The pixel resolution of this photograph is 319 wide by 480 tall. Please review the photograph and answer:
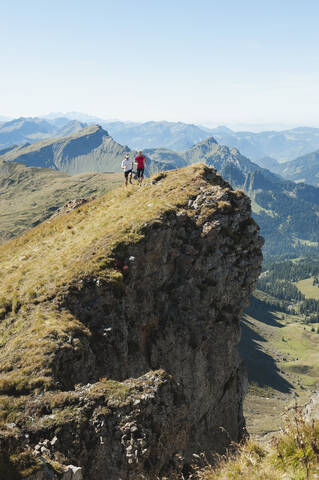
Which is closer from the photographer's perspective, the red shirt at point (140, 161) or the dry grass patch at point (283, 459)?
the dry grass patch at point (283, 459)

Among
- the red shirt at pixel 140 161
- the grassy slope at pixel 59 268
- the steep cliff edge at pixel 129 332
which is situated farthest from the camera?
the red shirt at pixel 140 161

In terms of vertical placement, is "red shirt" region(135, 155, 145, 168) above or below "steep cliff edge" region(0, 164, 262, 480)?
above

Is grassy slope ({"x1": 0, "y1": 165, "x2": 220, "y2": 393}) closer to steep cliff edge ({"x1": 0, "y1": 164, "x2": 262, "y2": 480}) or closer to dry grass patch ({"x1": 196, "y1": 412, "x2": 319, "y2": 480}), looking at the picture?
steep cliff edge ({"x1": 0, "y1": 164, "x2": 262, "y2": 480})

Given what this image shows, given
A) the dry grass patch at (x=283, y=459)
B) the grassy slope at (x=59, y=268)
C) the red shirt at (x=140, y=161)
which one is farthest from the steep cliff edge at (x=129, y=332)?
the dry grass patch at (x=283, y=459)

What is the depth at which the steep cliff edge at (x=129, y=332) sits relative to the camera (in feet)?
55.2

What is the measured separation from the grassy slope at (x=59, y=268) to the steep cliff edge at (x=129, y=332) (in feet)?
0.37

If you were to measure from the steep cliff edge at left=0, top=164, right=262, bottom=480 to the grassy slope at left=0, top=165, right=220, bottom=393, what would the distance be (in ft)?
0.37

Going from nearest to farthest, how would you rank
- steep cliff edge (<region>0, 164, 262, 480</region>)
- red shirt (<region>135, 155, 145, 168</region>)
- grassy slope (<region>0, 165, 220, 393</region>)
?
1. steep cliff edge (<region>0, 164, 262, 480</region>)
2. grassy slope (<region>0, 165, 220, 393</region>)
3. red shirt (<region>135, 155, 145, 168</region>)

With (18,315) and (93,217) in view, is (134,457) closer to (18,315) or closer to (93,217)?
(18,315)

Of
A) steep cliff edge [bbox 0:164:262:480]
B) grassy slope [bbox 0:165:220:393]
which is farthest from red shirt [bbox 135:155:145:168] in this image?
steep cliff edge [bbox 0:164:262:480]

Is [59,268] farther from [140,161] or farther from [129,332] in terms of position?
[140,161]

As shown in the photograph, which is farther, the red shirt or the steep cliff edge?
the red shirt

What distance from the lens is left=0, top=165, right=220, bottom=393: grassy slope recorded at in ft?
70.0

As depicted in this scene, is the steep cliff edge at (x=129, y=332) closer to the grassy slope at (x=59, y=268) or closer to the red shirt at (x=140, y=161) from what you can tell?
the grassy slope at (x=59, y=268)
